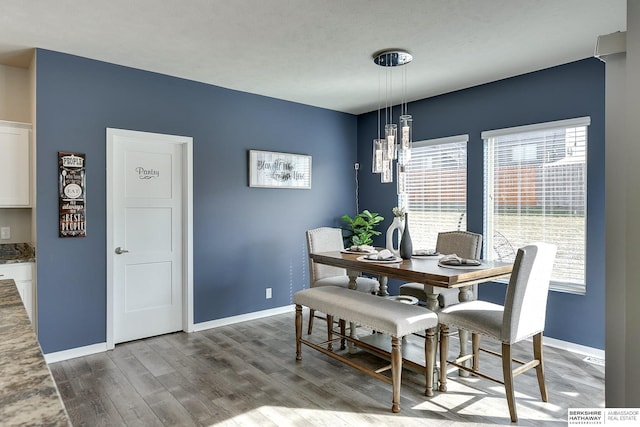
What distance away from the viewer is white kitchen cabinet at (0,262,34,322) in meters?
3.21

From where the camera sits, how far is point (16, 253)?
3.49 meters

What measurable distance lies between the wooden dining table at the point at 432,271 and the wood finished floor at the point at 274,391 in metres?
0.55

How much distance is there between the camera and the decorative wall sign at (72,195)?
11.2 ft

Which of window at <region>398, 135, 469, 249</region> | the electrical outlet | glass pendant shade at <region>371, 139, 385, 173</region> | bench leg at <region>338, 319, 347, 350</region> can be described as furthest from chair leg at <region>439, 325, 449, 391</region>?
the electrical outlet

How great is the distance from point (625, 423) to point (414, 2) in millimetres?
2412

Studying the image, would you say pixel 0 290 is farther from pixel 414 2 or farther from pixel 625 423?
pixel 414 2

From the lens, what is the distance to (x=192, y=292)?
4.19m

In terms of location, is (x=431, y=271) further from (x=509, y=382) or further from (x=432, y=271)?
(x=509, y=382)

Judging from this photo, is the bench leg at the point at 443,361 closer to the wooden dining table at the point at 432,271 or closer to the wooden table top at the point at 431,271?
the wooden dining table at the point at 432,271

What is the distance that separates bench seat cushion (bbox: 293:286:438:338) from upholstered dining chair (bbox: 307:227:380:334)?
67cm

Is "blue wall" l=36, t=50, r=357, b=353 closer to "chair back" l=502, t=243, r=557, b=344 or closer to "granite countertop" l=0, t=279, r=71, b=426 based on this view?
"granite countertop" l=0, t=279, r=71, b=426

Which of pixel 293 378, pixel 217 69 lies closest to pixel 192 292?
pixel 293 378

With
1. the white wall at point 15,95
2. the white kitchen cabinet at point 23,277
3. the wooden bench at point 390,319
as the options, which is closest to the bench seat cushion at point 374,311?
the wooden bench at point 390,319

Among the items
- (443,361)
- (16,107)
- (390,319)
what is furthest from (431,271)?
(16,107)
